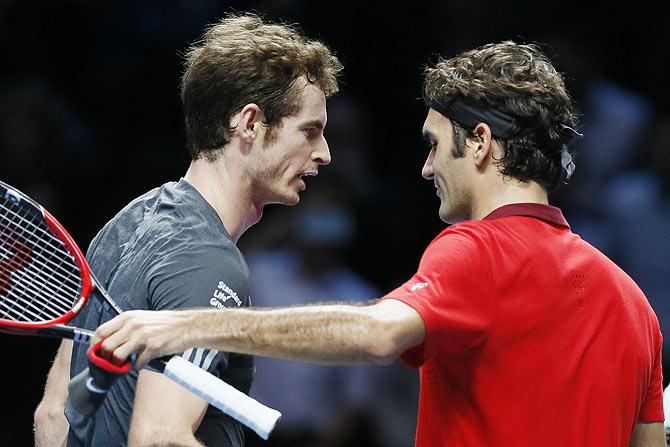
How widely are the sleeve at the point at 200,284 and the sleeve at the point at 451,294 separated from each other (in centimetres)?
45

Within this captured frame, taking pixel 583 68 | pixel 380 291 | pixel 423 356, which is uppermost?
pixel 423 356

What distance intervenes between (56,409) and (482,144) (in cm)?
134

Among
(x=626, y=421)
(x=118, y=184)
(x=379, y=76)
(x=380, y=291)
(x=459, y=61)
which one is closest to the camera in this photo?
(x=626, y=421)

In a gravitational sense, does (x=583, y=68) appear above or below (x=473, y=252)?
below

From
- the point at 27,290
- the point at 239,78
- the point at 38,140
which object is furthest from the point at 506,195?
the point at 38,140

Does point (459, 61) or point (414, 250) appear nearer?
point (459, 61)

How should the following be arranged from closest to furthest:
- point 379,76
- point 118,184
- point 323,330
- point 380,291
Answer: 1. point 323,330
2. point 118,184
3. point 380,291
4. point 379,76

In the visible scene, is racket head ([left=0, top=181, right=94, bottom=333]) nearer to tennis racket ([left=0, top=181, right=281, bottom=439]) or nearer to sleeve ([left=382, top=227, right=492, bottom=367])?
tennis racket ([left=0, top=181, right=281, bottom=439])

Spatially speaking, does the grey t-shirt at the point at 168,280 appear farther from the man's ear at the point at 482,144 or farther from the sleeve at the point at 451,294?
the man's ear at the point at 482,144

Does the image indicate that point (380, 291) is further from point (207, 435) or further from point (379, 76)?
point (207, 435)

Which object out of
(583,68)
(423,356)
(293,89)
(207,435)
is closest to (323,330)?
(423,356)

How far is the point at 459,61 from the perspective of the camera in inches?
110

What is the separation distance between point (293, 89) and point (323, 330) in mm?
1011

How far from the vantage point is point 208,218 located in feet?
9.23
